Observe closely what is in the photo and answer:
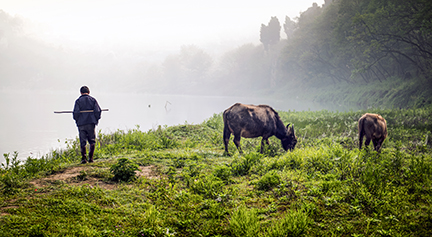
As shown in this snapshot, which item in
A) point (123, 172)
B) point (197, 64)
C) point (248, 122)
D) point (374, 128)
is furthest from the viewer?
point (197, 64)

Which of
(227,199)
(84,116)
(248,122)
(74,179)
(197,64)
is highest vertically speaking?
(197,64)

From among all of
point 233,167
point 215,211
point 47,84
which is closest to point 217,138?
point 233,167

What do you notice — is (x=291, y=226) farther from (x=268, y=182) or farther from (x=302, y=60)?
(x=302, y=60)

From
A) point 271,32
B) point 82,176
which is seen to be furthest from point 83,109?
point 271,32

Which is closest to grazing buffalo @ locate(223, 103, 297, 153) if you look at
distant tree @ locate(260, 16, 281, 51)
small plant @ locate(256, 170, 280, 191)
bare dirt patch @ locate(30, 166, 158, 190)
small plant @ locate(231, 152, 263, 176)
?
small plant @ locate(231, 152, 263, 176)

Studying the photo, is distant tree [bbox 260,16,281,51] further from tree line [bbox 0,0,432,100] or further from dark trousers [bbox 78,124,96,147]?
dark trousers [bbox 78,124,96,147]

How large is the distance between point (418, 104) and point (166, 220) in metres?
26.3

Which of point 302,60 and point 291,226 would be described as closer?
point 291,226

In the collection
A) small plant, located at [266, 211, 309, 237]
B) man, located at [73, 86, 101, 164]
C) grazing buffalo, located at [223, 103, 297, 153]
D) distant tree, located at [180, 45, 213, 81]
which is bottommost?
small plant, located at [266, 211, 309, 237]

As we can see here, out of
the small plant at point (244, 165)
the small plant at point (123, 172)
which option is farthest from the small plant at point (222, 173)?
the small plant at point (123, 172)

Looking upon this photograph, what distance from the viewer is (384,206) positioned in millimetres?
4691

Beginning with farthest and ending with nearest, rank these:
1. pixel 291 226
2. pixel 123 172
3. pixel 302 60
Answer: pixel 302 60
pixel 123 172
pixel 291 226

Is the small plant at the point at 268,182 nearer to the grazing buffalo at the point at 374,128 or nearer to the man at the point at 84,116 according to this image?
the grazing buffalo at the point at 374,128

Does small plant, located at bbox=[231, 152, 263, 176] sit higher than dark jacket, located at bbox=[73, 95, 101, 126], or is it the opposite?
dark jacket, located at bbox=[73, 95, 101, 126]
